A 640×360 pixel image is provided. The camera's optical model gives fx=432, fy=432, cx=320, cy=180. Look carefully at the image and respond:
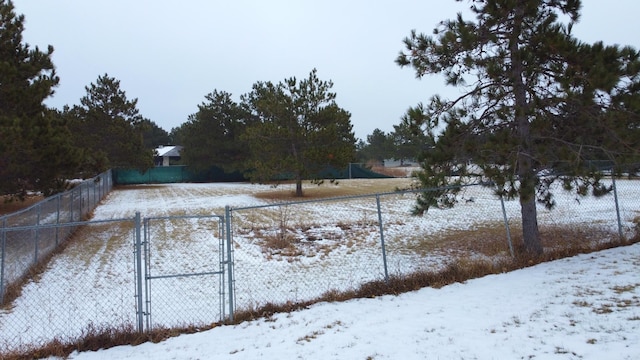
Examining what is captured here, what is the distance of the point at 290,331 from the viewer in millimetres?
5133

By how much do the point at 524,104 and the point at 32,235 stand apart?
31.9ft

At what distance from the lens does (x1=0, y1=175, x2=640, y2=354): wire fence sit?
232 inches

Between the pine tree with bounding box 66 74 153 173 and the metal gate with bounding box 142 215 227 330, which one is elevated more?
the pine tree with bounding box 66 74 153 173

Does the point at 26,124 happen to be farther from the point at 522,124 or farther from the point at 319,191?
the point at 319,191

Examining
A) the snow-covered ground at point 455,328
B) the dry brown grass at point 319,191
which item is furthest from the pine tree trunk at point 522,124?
the dry brown grass at point 319,191

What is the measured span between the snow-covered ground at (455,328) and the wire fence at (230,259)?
0.70m

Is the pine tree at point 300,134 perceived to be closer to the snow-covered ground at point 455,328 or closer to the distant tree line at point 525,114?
the distant tree line at point 525,114

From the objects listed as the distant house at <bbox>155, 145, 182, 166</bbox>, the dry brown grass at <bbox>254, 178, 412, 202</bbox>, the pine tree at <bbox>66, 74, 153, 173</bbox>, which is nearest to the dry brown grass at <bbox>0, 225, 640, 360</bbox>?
the dry brown grass at <bbox>254, 178, 412, 202</bbox>

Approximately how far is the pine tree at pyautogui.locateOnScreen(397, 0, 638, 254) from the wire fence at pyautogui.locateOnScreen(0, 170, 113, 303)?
6.60 m

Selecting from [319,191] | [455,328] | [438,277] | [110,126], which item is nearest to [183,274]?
[455,328]

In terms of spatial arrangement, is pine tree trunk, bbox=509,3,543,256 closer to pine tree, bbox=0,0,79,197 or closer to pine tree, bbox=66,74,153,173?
pine tree, bbox=0,0,79,197

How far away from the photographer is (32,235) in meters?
8.50

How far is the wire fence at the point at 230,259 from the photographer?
589cm

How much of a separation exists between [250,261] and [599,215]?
11113 mm
